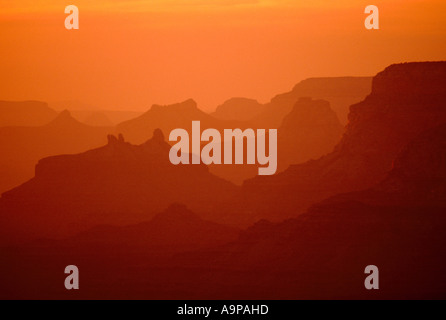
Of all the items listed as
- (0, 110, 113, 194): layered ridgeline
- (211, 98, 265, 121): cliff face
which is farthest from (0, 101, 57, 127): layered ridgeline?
(211, 98, 265, 121): cliff face

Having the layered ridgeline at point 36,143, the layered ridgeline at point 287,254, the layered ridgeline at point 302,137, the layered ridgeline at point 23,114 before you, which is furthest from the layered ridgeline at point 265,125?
the layered ridgeline at point 23,114

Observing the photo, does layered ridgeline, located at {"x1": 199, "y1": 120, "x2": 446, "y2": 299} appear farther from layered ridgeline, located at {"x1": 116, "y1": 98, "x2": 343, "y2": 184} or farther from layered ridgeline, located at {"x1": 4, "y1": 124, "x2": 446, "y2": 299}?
layered ridgeline, located at {"x1": 116, "y1": 98, "x2": 343, "y2": 184}

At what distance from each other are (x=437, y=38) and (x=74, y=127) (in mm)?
4009

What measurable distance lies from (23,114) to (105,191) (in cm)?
120

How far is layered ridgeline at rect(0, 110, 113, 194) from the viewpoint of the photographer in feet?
32.1

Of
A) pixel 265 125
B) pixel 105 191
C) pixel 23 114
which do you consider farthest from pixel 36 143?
pixel 265 125

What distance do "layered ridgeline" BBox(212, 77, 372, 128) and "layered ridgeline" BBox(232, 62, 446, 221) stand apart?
140 millimetres

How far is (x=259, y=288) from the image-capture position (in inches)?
388

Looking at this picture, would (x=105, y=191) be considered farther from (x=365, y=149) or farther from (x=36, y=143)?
(x=365, y=149)

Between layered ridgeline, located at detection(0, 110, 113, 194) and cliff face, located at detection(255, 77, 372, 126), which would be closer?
layered ridgeline, located at detection(0, 110, 113, 194)

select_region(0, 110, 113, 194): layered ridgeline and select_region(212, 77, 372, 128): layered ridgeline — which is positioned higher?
select_region(212, 77, 372, 128): layered ridgeline

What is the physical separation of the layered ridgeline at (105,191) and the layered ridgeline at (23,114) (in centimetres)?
44

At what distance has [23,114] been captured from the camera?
32.1ft

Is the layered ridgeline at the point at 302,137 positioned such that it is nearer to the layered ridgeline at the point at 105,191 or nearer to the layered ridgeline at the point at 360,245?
the layered ridgeline at the point at 105,191
